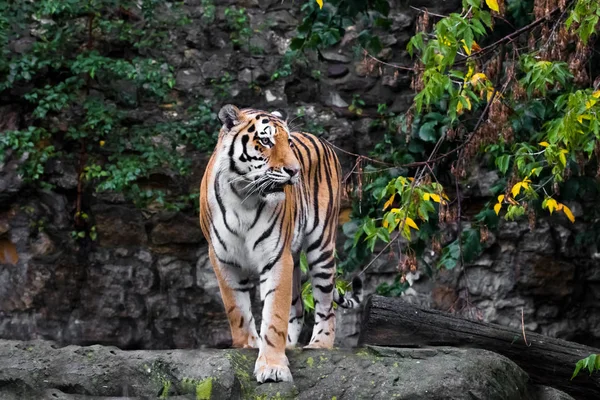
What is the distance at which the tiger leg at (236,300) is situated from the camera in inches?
199

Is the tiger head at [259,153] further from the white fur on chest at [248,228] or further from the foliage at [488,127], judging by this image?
the foliage at [488,127]

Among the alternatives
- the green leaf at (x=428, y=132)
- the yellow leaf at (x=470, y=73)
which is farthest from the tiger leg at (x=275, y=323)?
the green leaf at (x=428, y=132)

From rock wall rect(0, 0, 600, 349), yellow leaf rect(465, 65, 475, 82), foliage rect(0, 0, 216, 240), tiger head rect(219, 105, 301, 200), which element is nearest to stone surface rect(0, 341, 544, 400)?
tiger head rect(219, 105, 301, 200)

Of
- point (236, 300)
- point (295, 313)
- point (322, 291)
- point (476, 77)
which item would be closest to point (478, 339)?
point (322, 291)

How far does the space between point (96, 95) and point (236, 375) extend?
4.44 m

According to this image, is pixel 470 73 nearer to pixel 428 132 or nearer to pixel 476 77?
pixel 476 77

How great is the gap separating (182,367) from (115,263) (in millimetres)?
3558

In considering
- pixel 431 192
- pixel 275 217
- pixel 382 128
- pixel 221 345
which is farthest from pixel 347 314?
pixel 275 217

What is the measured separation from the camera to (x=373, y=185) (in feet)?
22.0

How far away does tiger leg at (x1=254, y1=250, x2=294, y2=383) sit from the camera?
472 cm

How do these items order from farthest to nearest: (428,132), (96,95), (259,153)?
(96,95) → (428,132) → (259,153)

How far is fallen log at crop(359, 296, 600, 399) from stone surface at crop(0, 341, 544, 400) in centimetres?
16

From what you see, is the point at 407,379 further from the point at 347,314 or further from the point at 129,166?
the point at 129,166

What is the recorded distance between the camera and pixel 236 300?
5059 millimetres
